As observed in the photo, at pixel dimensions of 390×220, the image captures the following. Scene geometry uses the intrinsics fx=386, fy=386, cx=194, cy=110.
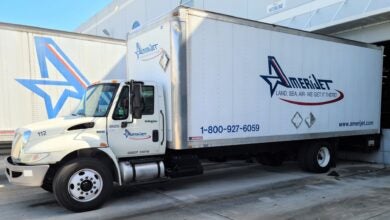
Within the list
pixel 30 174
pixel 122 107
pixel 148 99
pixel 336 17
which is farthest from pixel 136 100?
pixel 336 17

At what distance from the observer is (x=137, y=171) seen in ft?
24.6

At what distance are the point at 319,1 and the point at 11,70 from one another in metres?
10.5

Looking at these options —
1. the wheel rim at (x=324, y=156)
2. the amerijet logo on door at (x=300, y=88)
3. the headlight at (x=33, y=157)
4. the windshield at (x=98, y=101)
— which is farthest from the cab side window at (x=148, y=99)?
the wheel rim at (x=324, y=156)

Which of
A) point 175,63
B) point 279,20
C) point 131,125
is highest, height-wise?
point 279,20

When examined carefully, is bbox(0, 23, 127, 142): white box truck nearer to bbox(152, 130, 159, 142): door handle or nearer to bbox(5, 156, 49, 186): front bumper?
bbox(5, 156, 49, 186): front bumper

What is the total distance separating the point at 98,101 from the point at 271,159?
5.72 m

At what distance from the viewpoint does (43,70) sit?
9828 millimetres

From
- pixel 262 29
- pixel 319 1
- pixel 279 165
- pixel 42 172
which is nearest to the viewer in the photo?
pixel 42 172

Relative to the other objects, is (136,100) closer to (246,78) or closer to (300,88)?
(246,78)

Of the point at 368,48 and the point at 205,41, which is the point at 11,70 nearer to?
the point at 205,41

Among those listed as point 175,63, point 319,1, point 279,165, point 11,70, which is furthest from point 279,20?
point 11,70

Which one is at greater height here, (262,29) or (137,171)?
(262,29)

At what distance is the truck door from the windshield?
178 mm

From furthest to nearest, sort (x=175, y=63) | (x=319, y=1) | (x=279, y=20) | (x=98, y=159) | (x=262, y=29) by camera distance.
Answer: (x=279, y=20) < (x=319, y=1) < (x=262, y=29) < (x=175, y=63) < (x=98, y=159)
